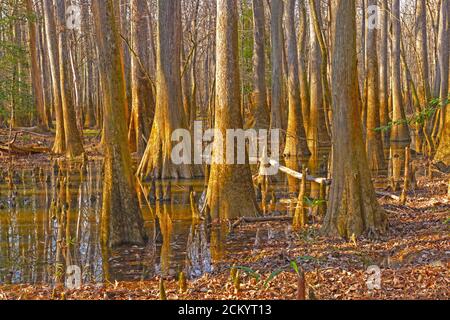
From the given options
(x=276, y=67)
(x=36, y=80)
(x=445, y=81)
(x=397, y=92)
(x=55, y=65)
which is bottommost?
(x=445, y=81)

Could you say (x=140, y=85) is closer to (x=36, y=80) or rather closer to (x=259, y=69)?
(x=259, y=69)

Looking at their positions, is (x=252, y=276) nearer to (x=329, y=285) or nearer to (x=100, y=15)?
(x=329, y=285)

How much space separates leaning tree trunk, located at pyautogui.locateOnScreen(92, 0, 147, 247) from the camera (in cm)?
795

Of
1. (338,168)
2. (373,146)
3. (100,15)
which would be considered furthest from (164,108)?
(338,168)

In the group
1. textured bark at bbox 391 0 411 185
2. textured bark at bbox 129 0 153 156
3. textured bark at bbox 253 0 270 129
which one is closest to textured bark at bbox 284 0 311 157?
textured bark at bbox 253 0 270 129

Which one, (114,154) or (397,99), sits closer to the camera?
(114,154)

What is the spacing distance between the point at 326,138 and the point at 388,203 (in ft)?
34.7

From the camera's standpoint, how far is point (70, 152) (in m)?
17.5

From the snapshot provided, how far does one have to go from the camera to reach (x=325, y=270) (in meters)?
6.24

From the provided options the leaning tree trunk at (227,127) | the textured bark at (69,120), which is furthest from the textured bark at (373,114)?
the textured bark at (69,120)

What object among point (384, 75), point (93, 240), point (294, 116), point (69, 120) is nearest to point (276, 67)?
point (294, 116)

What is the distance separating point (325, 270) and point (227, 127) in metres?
3.66

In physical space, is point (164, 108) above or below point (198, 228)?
above

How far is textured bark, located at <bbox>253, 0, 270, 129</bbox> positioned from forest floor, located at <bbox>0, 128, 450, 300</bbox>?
9.74m
